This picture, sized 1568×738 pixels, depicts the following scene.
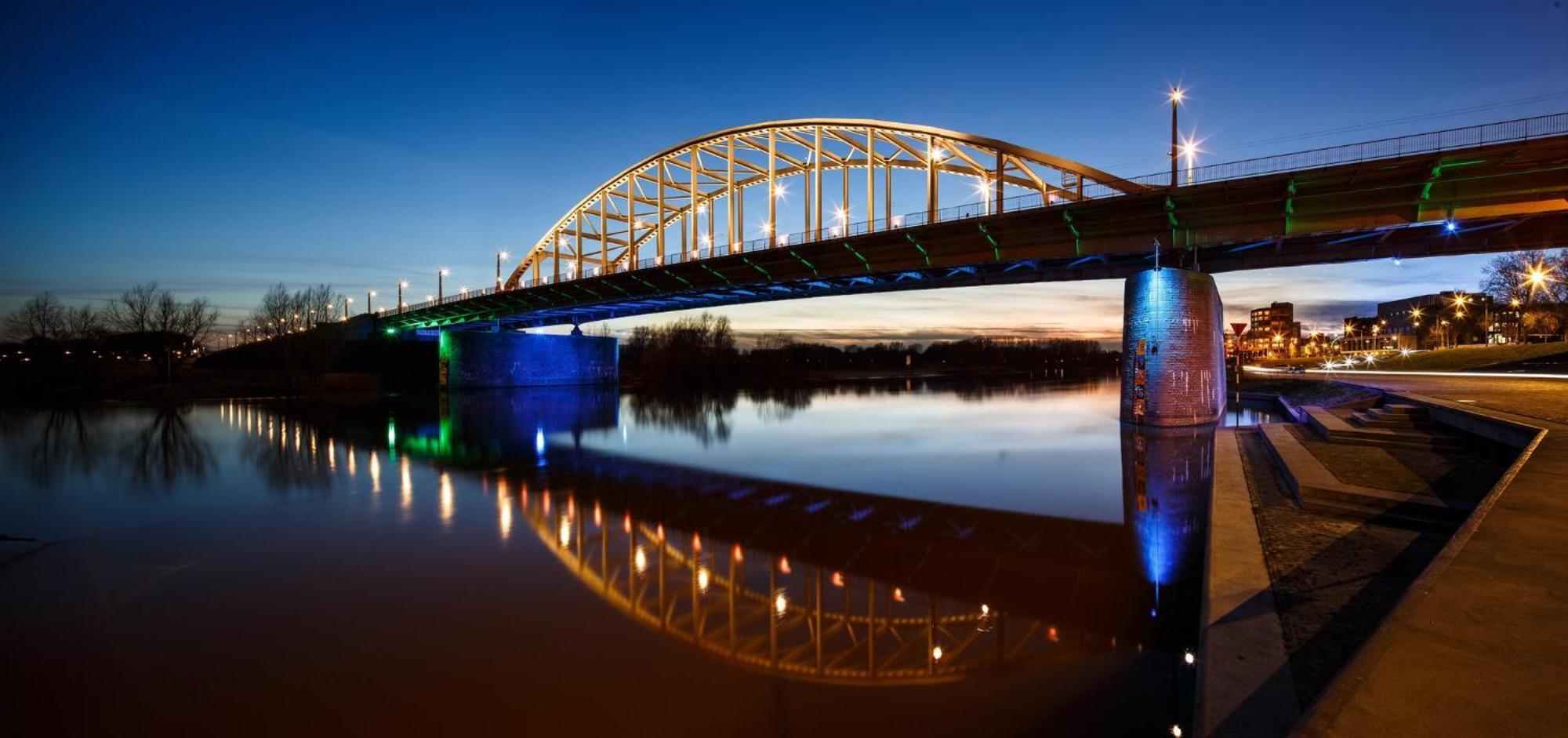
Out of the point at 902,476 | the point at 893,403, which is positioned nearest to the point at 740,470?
the point at 902,476

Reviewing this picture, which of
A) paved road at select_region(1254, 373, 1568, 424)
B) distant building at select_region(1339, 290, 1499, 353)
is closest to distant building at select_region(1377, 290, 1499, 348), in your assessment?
distant building at select_region(1339, 290, 1499, 353)

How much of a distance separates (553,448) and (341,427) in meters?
14.4

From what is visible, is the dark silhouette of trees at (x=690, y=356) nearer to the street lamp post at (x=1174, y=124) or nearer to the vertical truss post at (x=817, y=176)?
the vertical truss post at (x=817, y=176)

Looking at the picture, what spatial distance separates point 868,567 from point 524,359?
69997 mm

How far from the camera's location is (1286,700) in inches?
158

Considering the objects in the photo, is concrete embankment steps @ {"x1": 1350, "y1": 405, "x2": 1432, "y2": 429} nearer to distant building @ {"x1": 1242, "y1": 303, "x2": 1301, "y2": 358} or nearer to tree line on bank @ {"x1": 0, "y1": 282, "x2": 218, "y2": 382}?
tree line on bank @ {"x1": 0, "y1": 282, "x2": 218, "y2": 382}

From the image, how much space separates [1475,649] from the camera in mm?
3506

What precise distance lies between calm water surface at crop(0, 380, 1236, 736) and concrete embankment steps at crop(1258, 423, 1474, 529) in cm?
152

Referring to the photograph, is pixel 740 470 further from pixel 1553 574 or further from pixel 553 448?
pixel 1553 574

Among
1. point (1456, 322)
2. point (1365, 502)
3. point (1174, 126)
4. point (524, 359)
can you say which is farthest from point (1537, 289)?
point (524, 359)

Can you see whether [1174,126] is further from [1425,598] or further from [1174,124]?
[1425,598]

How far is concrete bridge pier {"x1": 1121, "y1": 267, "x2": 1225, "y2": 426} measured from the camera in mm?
23906

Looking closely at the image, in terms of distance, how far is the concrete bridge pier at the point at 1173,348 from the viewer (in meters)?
23.9

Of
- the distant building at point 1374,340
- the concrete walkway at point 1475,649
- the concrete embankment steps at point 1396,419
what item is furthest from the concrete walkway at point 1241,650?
the distant building at point 1374,340
